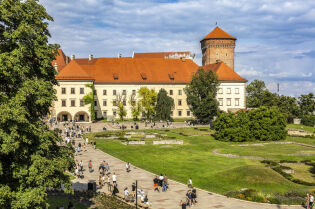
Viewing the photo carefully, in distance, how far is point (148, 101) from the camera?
9231cm

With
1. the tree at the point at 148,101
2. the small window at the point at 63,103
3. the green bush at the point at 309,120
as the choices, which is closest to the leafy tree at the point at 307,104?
the green bush at the point at 309,120

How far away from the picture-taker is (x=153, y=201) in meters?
28.4

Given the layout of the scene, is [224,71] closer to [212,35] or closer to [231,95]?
[231,95]

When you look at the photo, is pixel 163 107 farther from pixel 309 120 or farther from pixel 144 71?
pixel 309 120

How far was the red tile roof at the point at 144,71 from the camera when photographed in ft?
318

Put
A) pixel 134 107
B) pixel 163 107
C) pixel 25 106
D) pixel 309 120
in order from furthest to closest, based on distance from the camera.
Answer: pixel 309 120 < pixel 134 107 < pixel 163 107 < pixel 25 106

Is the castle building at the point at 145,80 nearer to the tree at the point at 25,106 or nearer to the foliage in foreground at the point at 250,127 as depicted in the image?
the foliage in foreground at the point at 250,127

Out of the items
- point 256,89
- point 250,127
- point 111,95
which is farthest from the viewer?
point 256,89

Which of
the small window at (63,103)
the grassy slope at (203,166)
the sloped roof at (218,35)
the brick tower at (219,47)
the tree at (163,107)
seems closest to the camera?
the grassy slope at (203,166)

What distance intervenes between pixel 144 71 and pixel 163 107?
15.5 meters

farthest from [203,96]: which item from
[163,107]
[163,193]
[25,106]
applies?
[25,106]

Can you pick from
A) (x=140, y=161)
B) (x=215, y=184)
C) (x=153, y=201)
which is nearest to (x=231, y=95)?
(x=140, y=161)

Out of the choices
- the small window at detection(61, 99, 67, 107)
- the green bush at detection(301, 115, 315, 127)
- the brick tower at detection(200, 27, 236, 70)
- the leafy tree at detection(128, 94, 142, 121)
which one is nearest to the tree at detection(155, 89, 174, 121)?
the leafy tree at detection(128, 94, 142, 121)

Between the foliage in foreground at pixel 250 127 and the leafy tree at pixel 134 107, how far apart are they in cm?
3046
